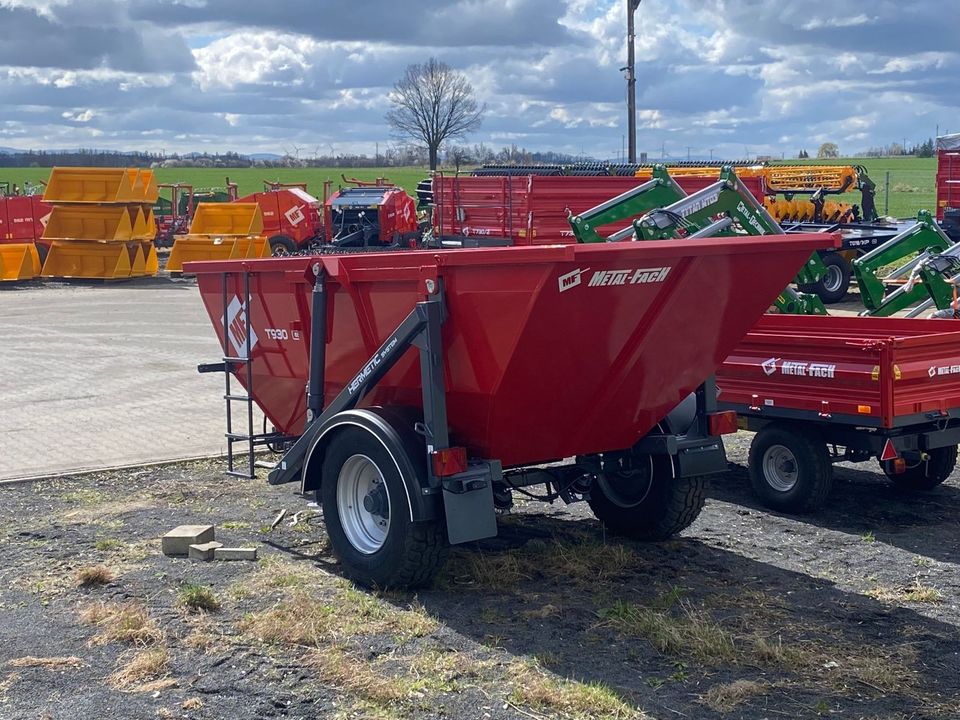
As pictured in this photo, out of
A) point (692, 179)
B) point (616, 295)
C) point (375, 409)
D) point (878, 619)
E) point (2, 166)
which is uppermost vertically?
point (2, 166)

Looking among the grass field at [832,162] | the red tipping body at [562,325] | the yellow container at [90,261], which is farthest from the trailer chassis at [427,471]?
the grass field at [832,162]

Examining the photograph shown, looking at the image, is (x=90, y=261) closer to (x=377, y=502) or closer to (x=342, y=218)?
(x=342, y=218)

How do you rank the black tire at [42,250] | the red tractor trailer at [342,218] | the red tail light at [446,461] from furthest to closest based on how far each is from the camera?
the red tractor trailer at [342,218] → the black tire at [42,250] → the red tail light at [446,461]

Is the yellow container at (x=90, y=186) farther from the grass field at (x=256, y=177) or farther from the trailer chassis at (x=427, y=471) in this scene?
the grass field at (x=256, y=177)

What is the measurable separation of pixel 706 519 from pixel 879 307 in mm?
4509

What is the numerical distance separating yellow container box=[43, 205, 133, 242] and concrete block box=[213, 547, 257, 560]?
21.1 metres

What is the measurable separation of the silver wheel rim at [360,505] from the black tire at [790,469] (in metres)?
3.08

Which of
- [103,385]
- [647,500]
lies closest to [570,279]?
[647,500]

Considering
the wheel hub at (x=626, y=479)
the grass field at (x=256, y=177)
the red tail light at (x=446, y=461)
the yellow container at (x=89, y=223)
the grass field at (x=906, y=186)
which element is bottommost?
the wheel hub at (x=626, y=479)

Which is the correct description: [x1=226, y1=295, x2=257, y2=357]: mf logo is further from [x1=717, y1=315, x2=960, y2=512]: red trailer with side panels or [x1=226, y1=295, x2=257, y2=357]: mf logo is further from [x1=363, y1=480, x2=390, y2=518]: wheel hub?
[x1=717, y1=315, x2=960, y2=512]: red trailer with side panels

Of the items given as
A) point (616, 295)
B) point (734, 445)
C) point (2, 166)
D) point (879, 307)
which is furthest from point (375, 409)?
point (2, 166)

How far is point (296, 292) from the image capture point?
7297 millimetres

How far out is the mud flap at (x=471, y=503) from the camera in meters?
5.97

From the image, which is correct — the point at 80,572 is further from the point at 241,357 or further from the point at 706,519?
the point at 706,519
